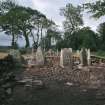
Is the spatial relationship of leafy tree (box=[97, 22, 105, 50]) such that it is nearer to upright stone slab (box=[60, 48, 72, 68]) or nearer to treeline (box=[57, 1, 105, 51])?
treeline (box=[57, 1, 105, 51])

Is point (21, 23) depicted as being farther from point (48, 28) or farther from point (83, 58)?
point (83, 58)

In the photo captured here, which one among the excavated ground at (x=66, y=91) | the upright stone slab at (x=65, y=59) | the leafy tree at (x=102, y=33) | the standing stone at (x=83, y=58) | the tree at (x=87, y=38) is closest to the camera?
the excavated ground at (x=66, y=91)

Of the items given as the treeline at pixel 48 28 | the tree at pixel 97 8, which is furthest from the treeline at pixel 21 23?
the tree at pixel 97 8

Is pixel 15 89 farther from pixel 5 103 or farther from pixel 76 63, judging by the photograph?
pixel 76 63

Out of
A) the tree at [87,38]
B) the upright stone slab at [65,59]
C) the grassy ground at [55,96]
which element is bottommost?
the grassy ground at [55,96]

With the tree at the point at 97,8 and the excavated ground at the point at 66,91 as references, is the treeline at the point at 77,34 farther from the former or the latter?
the excavated ground at the point at 66,91

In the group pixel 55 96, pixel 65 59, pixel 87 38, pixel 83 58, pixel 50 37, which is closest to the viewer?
pixel 55 96

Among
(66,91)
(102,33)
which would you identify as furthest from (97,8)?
(102,33)

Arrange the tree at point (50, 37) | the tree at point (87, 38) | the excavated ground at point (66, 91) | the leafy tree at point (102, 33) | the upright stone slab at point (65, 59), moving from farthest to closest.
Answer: the tree at point (50, 37)
the leafy tree at point (102, 33)
the tree at point (87, 38)
the upright stone slab at point (65, 59)
the excavated ground at point (66, 91)

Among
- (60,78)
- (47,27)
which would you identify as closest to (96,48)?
(47,27)

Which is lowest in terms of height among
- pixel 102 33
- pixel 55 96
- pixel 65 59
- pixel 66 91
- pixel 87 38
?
pixel 55 96

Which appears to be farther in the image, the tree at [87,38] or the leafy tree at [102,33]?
the leafy tree at [102,33]

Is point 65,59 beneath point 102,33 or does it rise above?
beneath

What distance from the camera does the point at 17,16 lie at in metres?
83.1
